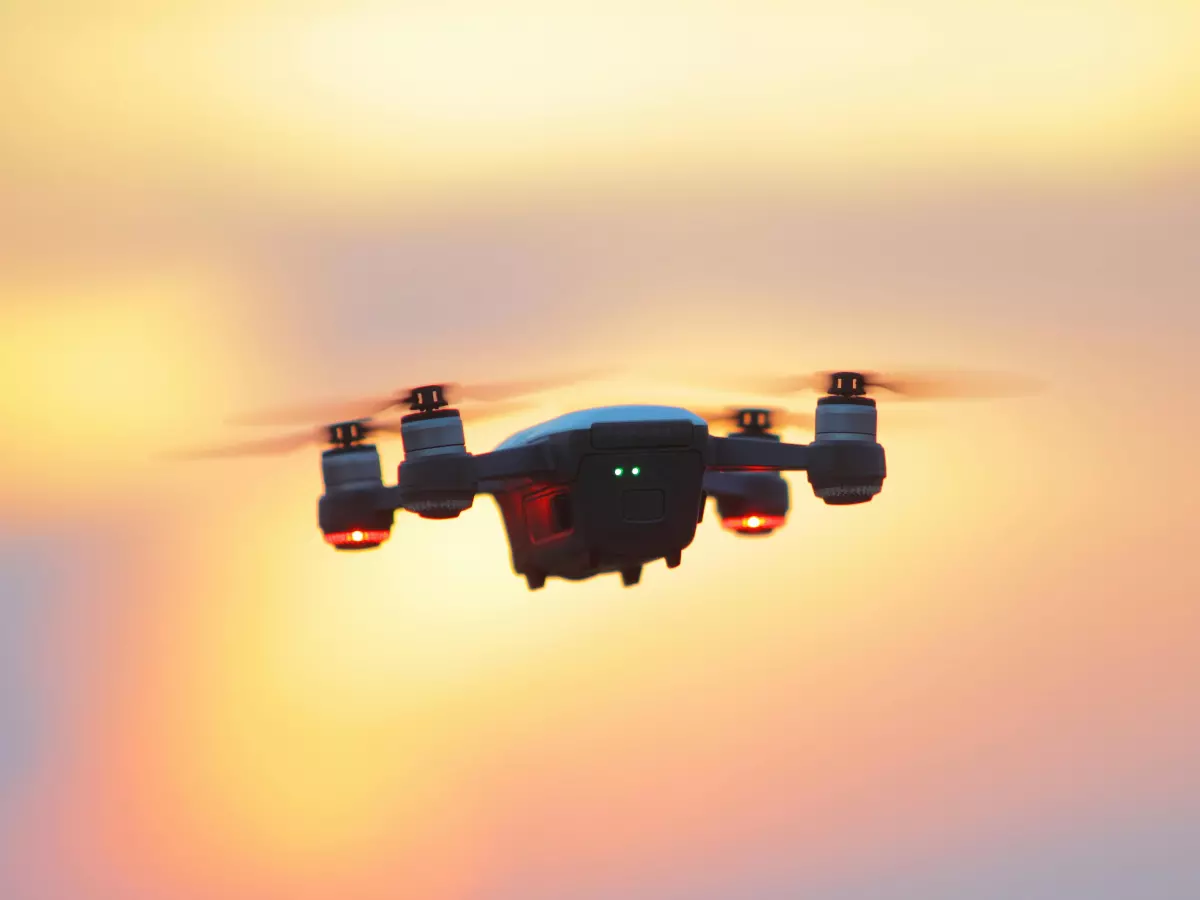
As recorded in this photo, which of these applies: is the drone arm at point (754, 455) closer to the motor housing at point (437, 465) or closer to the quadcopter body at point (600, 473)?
the quadcopter body at point (600, 473)

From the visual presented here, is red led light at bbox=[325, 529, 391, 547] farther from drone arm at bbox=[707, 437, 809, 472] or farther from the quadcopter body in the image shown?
drone arm at bbox=[707, 437, 809, 472]

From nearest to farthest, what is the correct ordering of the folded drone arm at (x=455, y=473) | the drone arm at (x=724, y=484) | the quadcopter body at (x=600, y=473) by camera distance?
1. the quadcopter body at (x=600, y=473)
2. the folded drone arm at (x=455, y=473)
3. the drone arm at (x=724, y=484)

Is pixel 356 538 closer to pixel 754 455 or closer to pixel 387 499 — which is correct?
pixel 387 499

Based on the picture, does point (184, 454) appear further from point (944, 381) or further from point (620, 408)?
point (944, 381)

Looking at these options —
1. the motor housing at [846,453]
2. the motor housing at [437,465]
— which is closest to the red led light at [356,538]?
the motor housing at [437,465]

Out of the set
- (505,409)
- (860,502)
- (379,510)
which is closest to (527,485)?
(505,409)

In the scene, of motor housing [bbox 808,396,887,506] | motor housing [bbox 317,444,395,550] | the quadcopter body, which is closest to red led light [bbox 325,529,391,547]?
motor housing [bbox 317,444,395,550]

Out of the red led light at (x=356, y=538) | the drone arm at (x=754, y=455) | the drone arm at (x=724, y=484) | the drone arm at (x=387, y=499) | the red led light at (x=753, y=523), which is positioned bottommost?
the red led light at (x=753, y=523)
